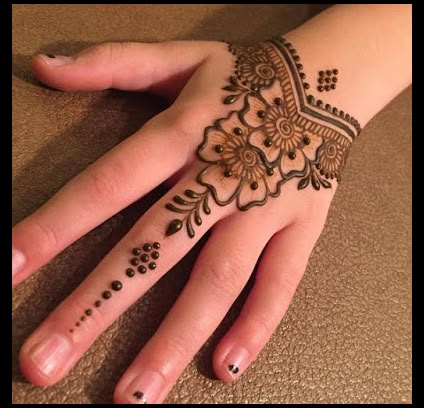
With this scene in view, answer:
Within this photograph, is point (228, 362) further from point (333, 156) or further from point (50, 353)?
Result: point (333, 156)

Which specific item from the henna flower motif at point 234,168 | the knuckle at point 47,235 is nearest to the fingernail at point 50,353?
the knuckle at point 47,235

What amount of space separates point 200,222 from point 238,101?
0.70 ft

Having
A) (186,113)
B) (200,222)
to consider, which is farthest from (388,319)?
(186,113)

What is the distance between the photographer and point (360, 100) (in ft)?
2.79

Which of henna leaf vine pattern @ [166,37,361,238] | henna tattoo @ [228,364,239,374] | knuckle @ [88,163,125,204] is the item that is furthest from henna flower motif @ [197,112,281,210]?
henna tattoo @ [228,364,239,374]

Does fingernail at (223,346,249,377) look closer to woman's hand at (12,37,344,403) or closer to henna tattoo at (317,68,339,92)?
woman's hand at (12,37,344,403)

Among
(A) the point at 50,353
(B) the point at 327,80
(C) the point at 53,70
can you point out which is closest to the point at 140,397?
(A) the point at 50,353

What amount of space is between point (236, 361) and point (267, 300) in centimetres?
10

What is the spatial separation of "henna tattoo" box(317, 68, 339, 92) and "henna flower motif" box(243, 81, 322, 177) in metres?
0.09

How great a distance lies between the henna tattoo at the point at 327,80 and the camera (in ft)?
2.61

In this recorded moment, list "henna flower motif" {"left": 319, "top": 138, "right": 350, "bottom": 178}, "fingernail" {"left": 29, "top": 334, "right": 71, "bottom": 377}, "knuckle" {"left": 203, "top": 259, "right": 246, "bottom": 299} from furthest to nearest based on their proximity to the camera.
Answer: "henna flower motif" {"left": 319, "top": 138, "right": 350, "bottom": 178}, "knuckle" {"left": 203, "top": 259, "right": 246, "bottom": 299}, "fingernail" {"left": 29, "top": 334, "right": 71, "bottom": 377}

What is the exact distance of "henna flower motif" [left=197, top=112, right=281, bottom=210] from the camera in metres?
0.65

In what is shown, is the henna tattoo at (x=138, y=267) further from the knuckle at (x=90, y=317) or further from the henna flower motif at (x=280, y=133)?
the henna flower motif at (x=280, y=133)

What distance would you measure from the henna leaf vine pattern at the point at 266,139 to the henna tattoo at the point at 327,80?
0.12 ft
